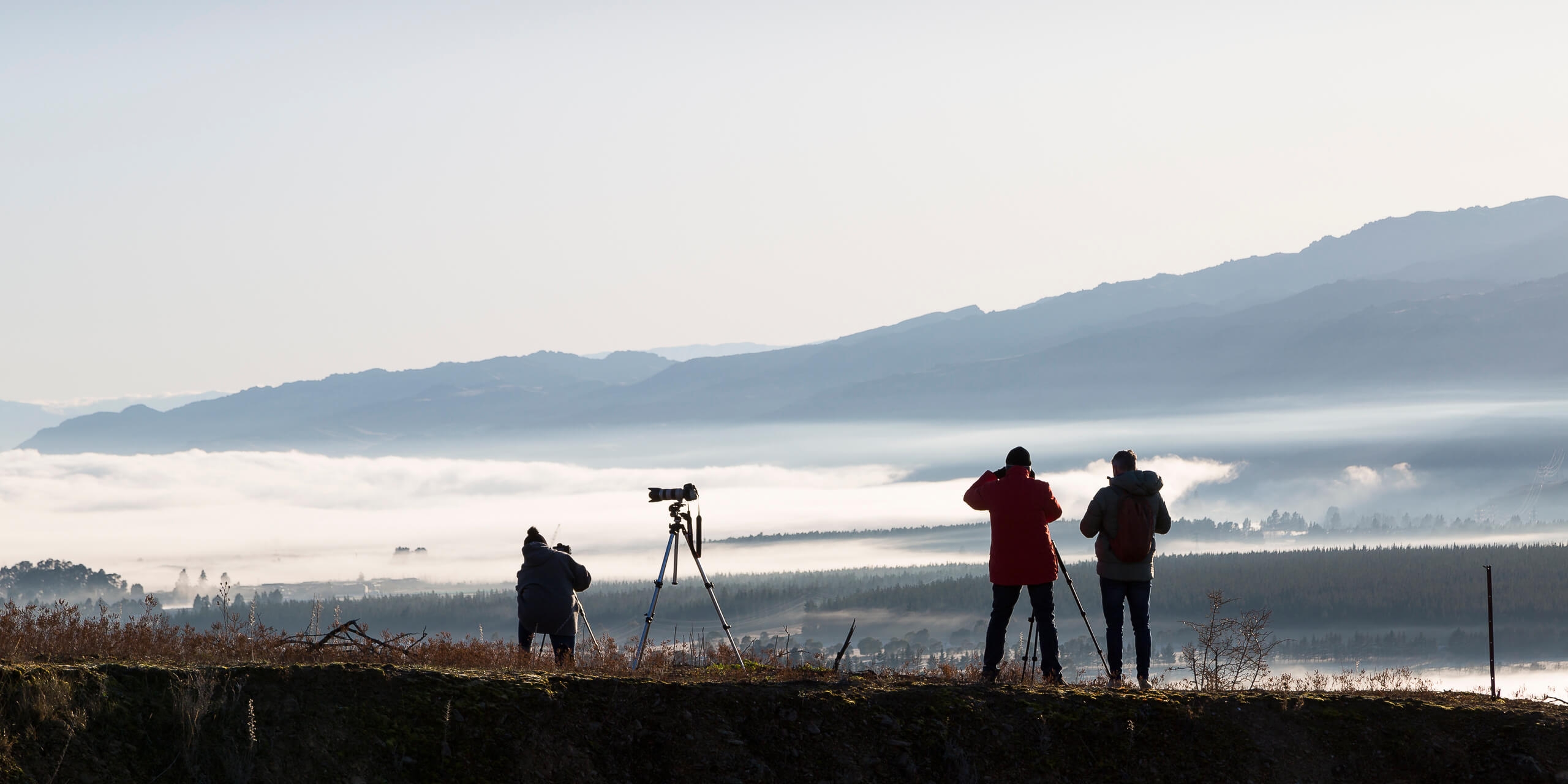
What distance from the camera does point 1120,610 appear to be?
48.1 feet

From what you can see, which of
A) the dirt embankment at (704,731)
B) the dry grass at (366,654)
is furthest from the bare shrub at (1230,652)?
the dirt embankment at (704,731)

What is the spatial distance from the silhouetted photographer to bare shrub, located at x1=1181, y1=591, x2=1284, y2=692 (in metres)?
0.60

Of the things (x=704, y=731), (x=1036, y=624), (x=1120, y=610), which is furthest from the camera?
(x=1120, y=610)

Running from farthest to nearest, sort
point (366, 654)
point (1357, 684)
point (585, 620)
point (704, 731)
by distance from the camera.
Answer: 1. point (585, 620)
2. point (1357, 684)
3. point (366, 654)
4. point (704, 731)

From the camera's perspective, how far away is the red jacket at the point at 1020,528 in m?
14.2

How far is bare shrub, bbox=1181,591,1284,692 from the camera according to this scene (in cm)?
1395

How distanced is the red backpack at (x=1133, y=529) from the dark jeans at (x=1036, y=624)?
0.85 metres

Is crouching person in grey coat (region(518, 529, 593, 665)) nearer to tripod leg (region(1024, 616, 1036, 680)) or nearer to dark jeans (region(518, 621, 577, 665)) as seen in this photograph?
dark jeans (region(518, 621, 577, 665))

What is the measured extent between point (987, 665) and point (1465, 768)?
4313mm

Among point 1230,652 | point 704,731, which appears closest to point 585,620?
point 704,731

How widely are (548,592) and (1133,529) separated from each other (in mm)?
6388

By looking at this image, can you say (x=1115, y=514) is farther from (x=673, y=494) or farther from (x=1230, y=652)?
(x=673, y=494)

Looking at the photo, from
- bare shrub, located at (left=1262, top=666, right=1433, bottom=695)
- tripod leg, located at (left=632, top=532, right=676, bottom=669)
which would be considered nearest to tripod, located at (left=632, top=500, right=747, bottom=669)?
tripod leg, located at (left=632, top=532, right=676, bottom=669)

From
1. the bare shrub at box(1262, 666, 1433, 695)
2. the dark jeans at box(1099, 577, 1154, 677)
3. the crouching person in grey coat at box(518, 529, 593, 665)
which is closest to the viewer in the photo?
the bare shrub at box(1262, 666, 1433, 695)
